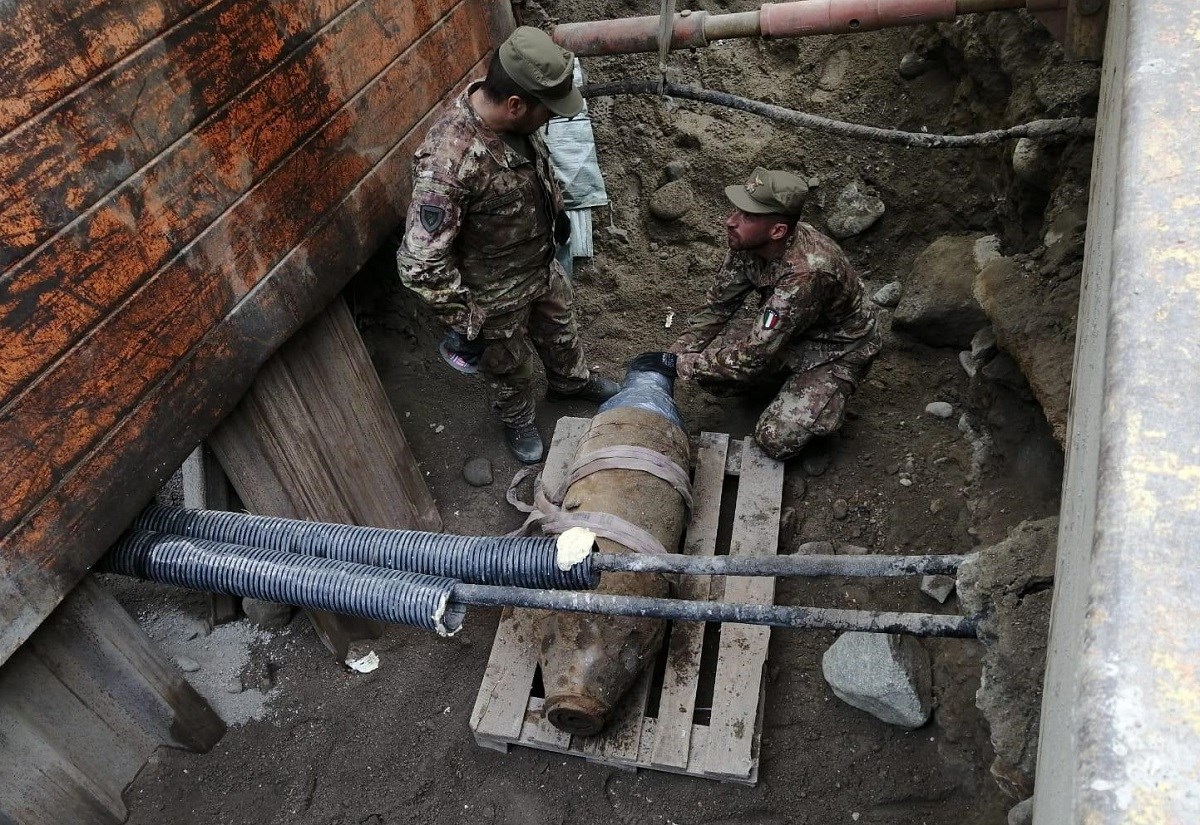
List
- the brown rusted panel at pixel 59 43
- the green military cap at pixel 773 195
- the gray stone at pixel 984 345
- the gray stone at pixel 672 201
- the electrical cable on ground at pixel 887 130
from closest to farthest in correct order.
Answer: the brown rusted panel at pixel 59 43
the electrical cable on ground at pixel 887 130
the green military cap at pixel 773 195
the gray stone at pixel 984 345
the gray stone at pixel 672 201

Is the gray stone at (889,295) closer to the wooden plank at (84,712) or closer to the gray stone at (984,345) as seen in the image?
the gray stone at (984,345)

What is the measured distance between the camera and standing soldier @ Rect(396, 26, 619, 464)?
350 centimetres

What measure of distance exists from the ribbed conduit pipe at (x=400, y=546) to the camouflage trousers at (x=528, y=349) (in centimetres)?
139

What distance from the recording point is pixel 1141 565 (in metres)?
1.19

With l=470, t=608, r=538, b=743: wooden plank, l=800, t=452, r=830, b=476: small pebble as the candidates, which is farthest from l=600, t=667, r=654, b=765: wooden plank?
l=800, t=452, r=830, b=476: small pebble

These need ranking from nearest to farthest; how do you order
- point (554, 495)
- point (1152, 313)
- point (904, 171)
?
point (1152, 313) < point (554, 495) < point (904, 171)

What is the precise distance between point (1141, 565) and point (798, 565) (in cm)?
136

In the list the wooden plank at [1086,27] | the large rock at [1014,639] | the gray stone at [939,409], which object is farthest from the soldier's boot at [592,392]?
the large rock at [1014,639]

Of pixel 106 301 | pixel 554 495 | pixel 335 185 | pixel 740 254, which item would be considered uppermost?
pixel 106 301

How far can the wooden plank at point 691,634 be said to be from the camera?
3.23 meters

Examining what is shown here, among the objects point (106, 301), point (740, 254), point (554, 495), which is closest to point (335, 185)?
point (106, 301)

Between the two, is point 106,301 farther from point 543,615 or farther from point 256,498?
point 543,615

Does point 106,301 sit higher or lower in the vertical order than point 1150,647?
lower

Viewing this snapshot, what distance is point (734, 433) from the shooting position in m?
4.64
